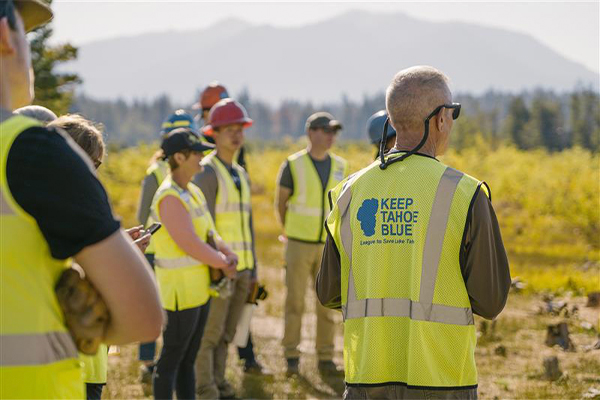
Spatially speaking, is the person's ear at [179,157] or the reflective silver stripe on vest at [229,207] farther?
the reflective silver stripe on vest at [229,207]

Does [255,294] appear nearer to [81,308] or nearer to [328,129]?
[328,129]

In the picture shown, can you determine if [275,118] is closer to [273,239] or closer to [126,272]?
[273,239]

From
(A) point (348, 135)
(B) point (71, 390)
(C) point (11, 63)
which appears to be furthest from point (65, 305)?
(A) point (348, 135)

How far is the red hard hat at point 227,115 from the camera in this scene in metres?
5.95

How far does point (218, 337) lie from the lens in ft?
19.3

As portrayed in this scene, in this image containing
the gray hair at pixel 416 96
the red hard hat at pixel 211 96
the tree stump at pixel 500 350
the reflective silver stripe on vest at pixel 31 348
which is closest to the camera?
the reflective silver stripe on vest at pixel 31 348

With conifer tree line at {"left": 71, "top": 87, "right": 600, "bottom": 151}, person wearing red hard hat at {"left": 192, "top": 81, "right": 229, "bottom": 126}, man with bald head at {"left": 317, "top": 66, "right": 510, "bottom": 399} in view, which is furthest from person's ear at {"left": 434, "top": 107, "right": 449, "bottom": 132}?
conifer tree line at {"left": 71, "top": 87, "right": 600, "bottom": 151}

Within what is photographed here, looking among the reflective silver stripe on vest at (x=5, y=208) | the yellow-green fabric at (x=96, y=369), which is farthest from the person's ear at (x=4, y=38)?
Result: the yellow-green fabric at (x=96, y=369)

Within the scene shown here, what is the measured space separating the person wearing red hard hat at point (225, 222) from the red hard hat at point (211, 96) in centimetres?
84

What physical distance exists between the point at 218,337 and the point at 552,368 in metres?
3.00

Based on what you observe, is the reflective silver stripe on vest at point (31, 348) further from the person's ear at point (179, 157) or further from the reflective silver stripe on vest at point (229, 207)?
the reflective silver stripe on vest at point (229, 207)

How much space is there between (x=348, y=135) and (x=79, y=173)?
618 ft

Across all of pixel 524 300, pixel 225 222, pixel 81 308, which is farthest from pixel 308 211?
pixel 524 300

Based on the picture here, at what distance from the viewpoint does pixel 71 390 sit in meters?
1.76
